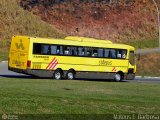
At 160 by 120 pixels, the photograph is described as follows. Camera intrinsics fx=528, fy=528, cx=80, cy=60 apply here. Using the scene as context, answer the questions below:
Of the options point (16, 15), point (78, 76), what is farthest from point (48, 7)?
point (78, 76)

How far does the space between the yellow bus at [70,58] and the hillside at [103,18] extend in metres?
27.7

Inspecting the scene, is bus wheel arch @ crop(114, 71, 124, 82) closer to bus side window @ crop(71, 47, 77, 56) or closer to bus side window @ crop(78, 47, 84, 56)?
bus side window @ crop(78, 47, 84, 56)

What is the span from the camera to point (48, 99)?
16.3 meters

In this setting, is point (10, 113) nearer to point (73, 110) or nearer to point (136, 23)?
point (73, 110)

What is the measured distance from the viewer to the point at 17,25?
61.6 metres

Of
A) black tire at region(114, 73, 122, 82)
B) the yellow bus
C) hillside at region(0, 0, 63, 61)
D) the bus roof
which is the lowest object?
black tire at region(114, 73, 122, 82)

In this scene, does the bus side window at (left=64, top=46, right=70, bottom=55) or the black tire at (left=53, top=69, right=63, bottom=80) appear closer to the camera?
the black tire at (left=53, top=69, right=63, bottom=80)

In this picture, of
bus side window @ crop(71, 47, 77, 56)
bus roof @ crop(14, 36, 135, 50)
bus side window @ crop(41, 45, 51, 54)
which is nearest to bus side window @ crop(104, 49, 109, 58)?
bus roof @ crop(14, 36, 135, 50)

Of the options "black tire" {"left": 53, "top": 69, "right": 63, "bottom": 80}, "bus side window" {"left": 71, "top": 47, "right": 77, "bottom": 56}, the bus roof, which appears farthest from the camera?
"bus side window" {"left": 71, "top": 47, "right": 77, "bottom": 56}

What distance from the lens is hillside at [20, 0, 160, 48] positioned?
2746 inches

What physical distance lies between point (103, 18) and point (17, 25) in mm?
14892

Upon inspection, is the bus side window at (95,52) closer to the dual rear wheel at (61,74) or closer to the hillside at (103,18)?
the dual rear wheel at (61,74)

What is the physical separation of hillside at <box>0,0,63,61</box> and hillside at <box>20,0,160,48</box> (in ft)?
18.5

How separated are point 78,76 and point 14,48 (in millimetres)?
5329
